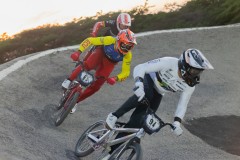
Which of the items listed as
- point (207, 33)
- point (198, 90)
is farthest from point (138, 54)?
point (207, 33)

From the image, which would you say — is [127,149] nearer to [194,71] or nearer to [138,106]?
[138,106]

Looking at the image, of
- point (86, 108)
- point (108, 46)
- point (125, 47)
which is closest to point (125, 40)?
point (125, 47)

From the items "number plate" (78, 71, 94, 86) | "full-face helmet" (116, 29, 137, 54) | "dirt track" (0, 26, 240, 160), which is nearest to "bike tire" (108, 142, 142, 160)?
"dirt track" (0, 26, 240, 160)

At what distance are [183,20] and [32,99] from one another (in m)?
17.1

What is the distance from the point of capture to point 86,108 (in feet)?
39.0

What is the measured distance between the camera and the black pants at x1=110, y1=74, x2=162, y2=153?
7.73 metres

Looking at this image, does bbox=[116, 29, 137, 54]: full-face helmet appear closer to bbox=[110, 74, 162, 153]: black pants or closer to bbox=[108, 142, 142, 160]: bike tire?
bbox=[110, 74, 162, 153]: black pants

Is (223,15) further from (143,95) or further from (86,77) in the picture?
(143,95)

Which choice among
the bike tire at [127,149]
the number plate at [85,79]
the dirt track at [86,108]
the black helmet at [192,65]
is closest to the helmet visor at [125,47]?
the number plate at [85,79]

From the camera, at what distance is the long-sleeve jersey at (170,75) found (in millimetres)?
7590

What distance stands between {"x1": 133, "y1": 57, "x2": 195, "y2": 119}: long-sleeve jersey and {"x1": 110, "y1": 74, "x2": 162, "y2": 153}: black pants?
23cm

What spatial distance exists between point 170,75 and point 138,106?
2.52 ft

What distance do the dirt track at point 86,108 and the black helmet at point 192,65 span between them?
2632 mm

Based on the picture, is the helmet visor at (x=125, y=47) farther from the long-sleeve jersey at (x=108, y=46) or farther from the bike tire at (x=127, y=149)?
the bike tire at (x=127, y=149)
